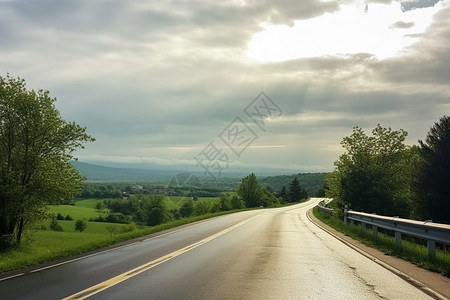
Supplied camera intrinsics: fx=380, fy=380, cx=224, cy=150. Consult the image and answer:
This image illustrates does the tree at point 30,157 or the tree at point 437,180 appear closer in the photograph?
the tree at point 30,157

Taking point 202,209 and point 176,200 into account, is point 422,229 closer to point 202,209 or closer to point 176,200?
point 202,209

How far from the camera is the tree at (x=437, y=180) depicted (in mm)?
34906

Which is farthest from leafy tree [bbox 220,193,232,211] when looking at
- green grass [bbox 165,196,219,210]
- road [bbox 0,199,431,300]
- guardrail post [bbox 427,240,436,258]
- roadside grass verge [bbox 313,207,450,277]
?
guardrail post [bbox 427,240,436,258]

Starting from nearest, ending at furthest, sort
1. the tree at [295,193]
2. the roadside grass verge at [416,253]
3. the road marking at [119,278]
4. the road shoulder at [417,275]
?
the road marking at [119,278] < the road shoulder at [417,275] < the roadside grass verge at [416,253] < the tree at [295,193]

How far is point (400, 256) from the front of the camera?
1090cm

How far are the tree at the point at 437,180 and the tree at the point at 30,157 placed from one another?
1203 inches

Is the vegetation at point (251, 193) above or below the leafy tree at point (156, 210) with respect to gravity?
above

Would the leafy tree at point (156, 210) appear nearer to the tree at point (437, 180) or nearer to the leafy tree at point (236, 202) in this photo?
the leafy tree at point (236, 202)

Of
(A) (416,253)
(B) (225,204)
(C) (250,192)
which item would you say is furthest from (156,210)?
(A) (416,253)

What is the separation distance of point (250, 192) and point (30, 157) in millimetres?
78922

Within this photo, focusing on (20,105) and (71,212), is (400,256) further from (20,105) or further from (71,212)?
(71,212)

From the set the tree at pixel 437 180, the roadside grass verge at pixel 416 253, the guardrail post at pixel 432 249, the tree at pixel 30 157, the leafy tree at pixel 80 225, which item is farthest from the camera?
the leafy tree at pixel 80 225

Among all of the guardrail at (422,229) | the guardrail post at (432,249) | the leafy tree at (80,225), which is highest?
the guardrail at (422,229)

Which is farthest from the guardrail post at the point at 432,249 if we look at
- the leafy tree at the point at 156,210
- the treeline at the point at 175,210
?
the leafy tree at the point at 156,210
